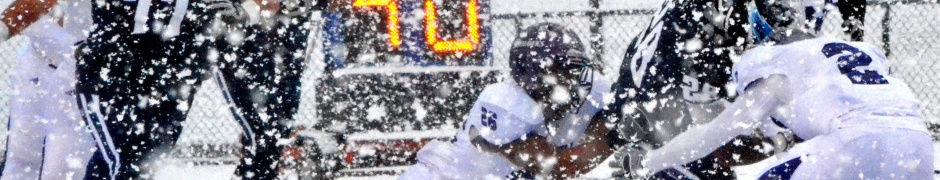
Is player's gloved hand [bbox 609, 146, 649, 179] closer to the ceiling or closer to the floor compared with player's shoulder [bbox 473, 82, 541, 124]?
closer to the floor

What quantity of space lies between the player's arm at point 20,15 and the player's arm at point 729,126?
5.46ft

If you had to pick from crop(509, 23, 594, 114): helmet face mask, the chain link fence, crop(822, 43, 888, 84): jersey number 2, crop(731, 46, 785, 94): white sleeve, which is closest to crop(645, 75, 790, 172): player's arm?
crop(731, 46, 785, 94): white sleeve

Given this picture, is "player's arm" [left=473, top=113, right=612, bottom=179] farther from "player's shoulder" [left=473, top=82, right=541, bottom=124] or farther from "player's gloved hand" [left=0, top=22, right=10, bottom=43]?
"player's gloved hand" [left=0, top=22, right=10, bottom=43]

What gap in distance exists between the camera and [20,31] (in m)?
2.22

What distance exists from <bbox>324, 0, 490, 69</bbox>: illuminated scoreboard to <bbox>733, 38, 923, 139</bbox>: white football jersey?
8.67 ft

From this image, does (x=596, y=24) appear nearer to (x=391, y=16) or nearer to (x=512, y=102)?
(x=391, y=16)

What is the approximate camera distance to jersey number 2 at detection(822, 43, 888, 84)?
154 centimetres

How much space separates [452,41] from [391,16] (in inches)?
13.8

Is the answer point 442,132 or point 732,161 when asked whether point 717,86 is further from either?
point 442,132

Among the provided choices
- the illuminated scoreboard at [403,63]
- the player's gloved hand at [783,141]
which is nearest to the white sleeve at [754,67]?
the player's gloved hand at [783,141]

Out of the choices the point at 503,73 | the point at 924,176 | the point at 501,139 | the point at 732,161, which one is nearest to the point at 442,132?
the point at 503,73

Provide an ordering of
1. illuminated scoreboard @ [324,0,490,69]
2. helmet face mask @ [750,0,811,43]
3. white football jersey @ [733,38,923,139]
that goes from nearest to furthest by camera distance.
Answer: white football jersey @ [733,38,923,139]
helmet face mask @ [750,0,811,43]
illuminated scoreboard @ [324,0,490,69]

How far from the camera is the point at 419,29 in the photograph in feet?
14.3

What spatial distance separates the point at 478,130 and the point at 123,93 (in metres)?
1.07
